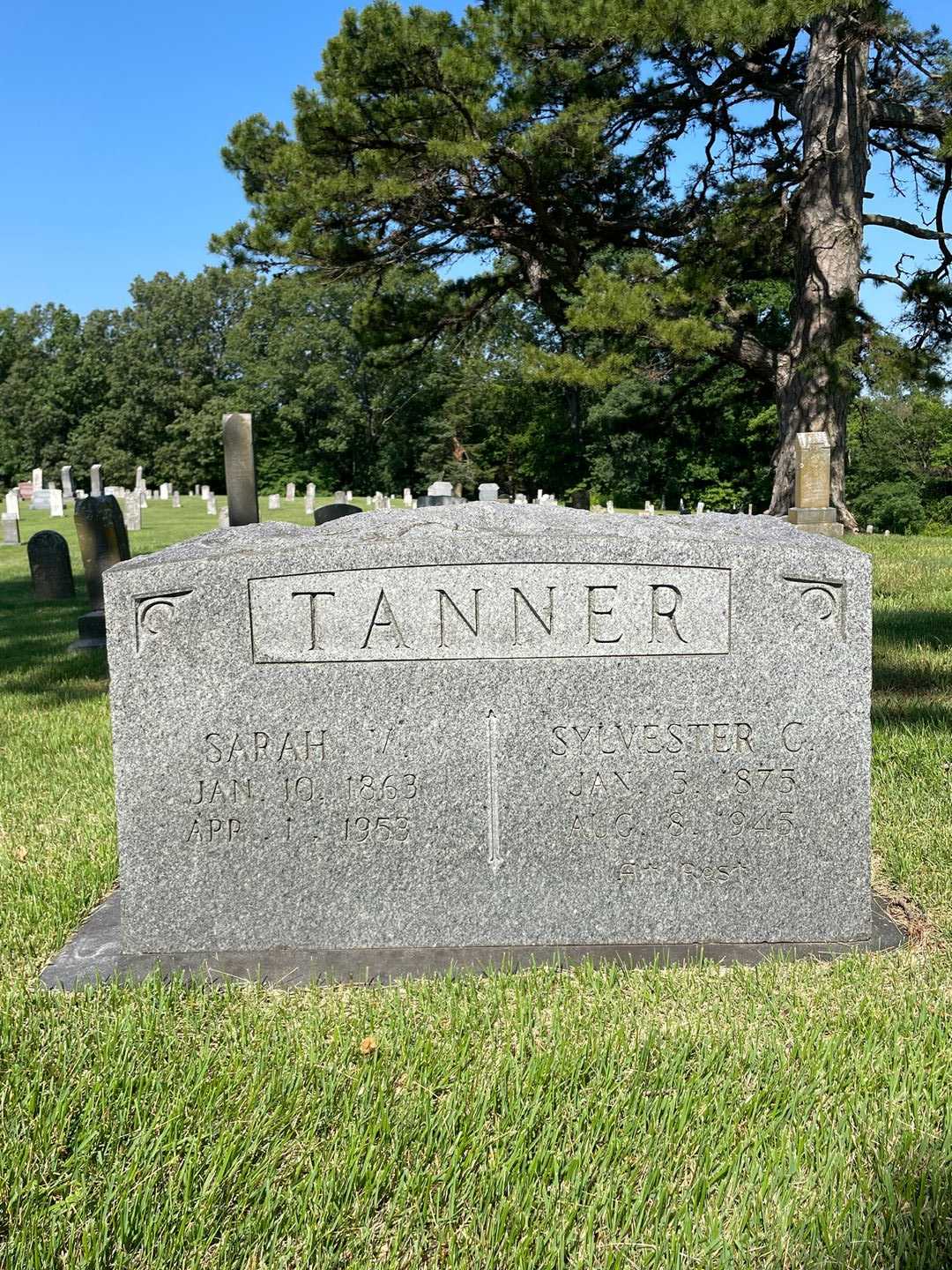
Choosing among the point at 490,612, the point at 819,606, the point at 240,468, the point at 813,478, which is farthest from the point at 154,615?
the point at 813,478

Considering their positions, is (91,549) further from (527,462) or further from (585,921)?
(527,462)

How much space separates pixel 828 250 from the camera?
1565cm

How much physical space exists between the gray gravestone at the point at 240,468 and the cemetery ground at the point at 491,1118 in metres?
8.61

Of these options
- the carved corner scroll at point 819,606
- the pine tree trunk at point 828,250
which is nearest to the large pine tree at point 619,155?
the pine tree trunk at point 828,250

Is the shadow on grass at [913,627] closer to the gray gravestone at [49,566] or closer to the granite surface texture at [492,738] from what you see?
the granite surface texture at [492,738]

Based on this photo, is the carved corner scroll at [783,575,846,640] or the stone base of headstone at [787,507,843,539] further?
the stone base of headstone at [787,507,843,539]

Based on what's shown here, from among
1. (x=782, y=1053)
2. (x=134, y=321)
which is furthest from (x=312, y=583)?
(x=134, y=321)

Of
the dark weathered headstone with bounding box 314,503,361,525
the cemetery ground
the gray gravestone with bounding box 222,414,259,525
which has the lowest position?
the cemetery ground

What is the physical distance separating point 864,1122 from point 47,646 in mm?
9028

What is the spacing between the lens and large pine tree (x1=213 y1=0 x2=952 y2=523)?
603 inches

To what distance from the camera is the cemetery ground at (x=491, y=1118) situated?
205 cm

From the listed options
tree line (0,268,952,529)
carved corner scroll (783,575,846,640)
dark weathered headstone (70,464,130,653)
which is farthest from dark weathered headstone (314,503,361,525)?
tree line (0,268,952,529)

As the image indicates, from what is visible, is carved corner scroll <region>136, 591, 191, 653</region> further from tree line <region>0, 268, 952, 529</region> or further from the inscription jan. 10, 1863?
tree line <region>0, 268, 952, 529</region>

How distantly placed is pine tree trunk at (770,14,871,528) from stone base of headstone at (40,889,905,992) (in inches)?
489
